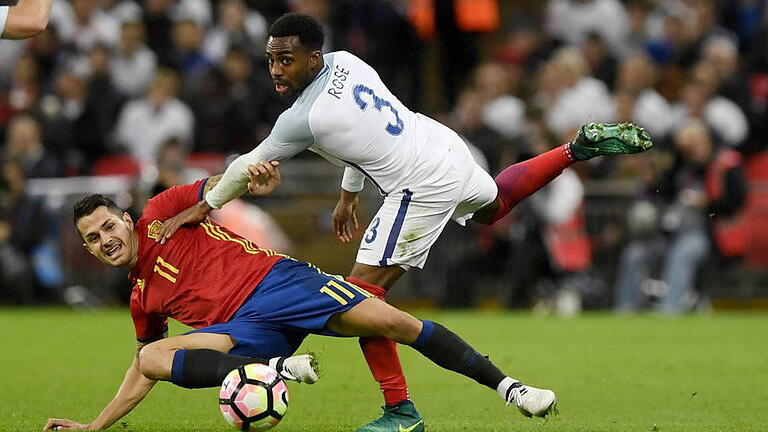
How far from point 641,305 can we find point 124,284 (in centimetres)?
604

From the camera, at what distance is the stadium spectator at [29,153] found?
51.2ft

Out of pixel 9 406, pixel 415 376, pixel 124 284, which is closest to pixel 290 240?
pixel 124 284

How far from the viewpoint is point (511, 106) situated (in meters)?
16.3

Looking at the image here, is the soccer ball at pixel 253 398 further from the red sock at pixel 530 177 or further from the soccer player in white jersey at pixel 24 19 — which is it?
the red sock at pixel 530 177

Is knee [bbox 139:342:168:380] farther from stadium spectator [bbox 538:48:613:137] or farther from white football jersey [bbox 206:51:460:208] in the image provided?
stadium spectator [bbox 538:48:613:137]

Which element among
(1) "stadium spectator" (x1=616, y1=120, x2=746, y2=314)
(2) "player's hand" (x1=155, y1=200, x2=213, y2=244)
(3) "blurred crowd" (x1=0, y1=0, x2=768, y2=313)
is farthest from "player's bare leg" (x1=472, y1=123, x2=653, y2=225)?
(1) "stadium spectator" (x1=616, y1=120, x2=746, y2=314)

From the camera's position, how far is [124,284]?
50.6 feet

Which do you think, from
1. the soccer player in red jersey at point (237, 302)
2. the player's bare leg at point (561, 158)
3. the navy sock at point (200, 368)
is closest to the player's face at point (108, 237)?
the soccer player in red jersey at point (237, 302)

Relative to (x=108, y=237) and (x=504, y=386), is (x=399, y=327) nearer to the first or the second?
(x=504, y=386)

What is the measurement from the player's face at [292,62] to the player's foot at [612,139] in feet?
5.64

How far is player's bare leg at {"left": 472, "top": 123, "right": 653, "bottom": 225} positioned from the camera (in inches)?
303

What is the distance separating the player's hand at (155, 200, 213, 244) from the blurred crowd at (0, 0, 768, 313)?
6290 mm

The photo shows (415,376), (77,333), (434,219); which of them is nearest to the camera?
(434,219)

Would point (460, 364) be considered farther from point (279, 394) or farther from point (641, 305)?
point (641, 305)
